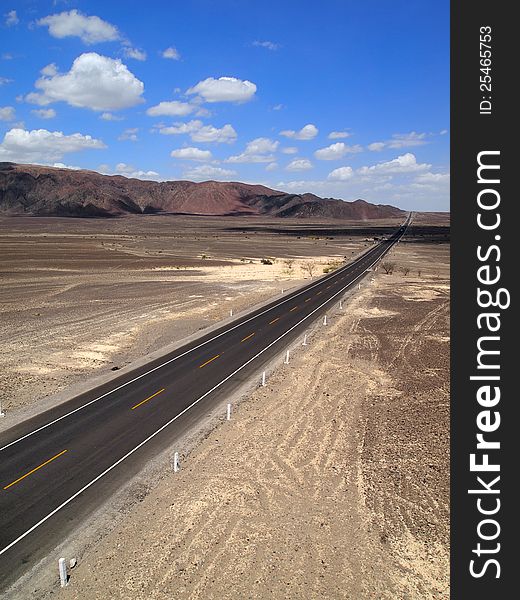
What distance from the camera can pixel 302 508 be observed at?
1480 centimetres

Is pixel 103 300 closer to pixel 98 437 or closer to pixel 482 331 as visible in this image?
pixel 98 437

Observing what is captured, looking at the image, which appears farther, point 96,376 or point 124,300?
point 124,300

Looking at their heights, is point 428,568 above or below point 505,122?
below

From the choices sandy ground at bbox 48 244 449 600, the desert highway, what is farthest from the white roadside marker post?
the desert highway

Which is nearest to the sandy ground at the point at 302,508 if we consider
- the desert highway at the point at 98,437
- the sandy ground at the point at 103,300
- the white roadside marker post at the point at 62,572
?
the white roadside marker post at the point at 62,572

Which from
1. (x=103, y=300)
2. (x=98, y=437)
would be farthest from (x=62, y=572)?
(x=103, y=300)

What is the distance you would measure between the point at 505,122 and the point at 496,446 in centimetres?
842

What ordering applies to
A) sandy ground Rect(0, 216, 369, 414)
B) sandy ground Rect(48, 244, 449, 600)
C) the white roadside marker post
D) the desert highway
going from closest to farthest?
the white roadside marker post
sandy ground Rect(48, 244, 449, 600)
the desert highway
sandy ground Rect(0, 216, 369, 414)

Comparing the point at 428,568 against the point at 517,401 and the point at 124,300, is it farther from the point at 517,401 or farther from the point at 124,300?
the point at 124,300

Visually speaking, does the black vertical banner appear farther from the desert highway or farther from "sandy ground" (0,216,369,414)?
"sandy ground" (0,216,369,414)

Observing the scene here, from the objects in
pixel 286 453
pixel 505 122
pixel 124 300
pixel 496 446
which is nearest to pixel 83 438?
pixel 286 453

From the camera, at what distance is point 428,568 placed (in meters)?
12.3

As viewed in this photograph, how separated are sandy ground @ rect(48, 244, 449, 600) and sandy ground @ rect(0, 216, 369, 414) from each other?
1157 cm

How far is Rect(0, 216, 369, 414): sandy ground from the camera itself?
2944 centimetres
